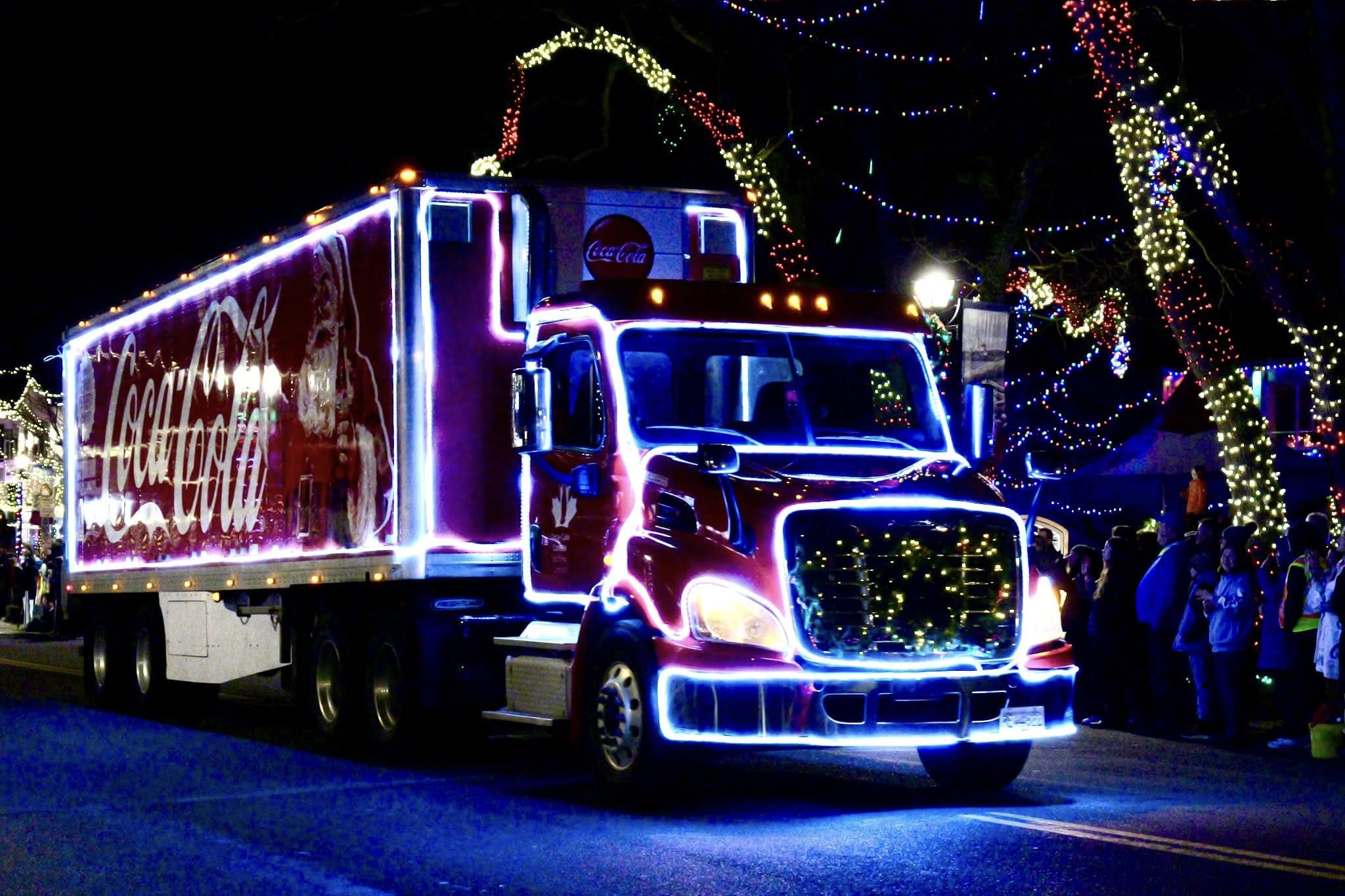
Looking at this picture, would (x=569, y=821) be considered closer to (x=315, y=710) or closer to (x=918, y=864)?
(x=918, y=864)

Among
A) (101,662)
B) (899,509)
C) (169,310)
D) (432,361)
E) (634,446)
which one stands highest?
(169,310)

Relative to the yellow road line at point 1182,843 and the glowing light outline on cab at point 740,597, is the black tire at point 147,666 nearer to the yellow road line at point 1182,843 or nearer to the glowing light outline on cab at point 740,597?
the glowing light outline on cab at point 740,597

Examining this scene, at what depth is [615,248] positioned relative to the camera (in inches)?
566

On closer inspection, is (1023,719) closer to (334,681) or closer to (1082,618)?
(334,681)

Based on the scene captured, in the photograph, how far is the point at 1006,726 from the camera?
11.4 m

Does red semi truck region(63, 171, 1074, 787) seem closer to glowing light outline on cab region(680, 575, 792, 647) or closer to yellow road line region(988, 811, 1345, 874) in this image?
glowing light outline on cab region(680, 575, 792, 647)

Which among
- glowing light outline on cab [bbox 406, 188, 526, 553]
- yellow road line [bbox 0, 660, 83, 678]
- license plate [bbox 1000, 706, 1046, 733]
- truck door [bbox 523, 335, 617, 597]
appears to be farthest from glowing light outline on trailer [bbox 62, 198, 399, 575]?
license plate [bbox 1000, 706, 1046, 733]

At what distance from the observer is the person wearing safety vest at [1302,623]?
15344 millimetres

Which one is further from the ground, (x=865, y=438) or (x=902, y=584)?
(x=865, y=438)

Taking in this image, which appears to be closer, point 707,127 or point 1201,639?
point 1201,639

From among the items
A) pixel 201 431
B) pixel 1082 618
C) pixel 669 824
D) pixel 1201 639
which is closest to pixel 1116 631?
pixel 1201 639

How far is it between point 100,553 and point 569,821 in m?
11.9

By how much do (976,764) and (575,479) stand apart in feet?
9.68

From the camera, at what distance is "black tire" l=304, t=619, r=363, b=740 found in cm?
1520
